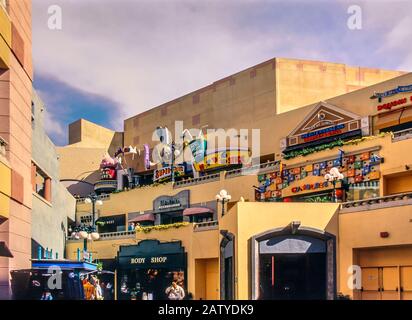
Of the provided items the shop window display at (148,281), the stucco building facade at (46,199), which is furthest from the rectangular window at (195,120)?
the stucco building facade at (46,199)

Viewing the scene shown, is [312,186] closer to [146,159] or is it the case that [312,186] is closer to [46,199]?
[146,159]

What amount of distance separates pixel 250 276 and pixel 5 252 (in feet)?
28.0

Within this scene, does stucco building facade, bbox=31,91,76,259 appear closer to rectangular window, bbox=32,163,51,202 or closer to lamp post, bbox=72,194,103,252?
rectangular window, bbox=32,163,51,202

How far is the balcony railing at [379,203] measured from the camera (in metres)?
16.5

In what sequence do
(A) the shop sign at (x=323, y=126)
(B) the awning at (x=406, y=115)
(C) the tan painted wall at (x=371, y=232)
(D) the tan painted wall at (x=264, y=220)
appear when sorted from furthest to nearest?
1. (A) the shop sign at (x=323, y=126)
2. (B) the awning at (x=406, y=115)
3. (D) the tan painted wall at (x=264, y=220)
4. (C) the tan painted wall at (x=371, y=232)

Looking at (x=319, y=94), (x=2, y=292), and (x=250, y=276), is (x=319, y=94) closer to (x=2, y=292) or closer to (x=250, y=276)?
(x=250, y=276)

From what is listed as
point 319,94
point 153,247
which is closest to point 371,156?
point 319,94

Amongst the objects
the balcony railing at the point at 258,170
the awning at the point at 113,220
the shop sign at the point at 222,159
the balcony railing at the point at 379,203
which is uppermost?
the shop sign at the point at 222,159

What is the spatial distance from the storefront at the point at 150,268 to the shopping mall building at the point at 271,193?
0.16 feet

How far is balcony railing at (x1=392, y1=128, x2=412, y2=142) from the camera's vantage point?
18848 mm

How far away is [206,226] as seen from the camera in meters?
21.5

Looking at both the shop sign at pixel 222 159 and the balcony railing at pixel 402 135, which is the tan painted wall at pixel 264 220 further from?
the shop sign at pixel 222 159

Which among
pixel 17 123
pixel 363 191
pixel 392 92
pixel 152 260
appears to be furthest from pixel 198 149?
pixel 17 123

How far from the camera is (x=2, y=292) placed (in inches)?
391
